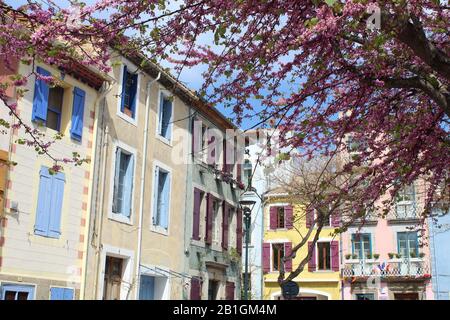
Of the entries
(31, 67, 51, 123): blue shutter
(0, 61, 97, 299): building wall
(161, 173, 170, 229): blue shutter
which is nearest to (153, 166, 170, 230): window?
(161, 173, 170, 229): blue shutter

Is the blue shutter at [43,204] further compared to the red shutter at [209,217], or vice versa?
the red shutter at [209,217]

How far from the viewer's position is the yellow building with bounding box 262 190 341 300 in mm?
34469

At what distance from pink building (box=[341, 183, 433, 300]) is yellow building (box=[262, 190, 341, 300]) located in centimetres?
74

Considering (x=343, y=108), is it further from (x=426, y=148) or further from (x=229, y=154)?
(x=229, y=154)

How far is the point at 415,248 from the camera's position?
32906 millimetres

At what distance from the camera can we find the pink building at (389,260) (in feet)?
106

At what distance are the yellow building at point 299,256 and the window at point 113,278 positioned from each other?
1758cm

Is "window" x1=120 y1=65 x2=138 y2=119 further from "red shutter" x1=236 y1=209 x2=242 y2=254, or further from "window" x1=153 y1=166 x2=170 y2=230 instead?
"red shutter" x1=236 y1=209 x2=242 y2=254

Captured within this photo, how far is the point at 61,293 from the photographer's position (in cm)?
1377

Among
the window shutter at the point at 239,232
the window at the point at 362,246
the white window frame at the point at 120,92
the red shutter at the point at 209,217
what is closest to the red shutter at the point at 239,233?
the window shutter at the point at 239,232

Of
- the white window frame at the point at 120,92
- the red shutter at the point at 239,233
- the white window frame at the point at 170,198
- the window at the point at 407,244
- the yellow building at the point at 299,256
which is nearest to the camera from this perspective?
the white window frame at the point at 120,92

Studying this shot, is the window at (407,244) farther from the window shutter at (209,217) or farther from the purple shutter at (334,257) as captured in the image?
the window shutter at (209,217)

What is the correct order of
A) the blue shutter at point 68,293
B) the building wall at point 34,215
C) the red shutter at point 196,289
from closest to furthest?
1. the building wall at point 34,215
2. the blue shutter at point 68,293
3. the red shutter at point 196,289

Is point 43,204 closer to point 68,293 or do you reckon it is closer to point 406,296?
point 68,293
